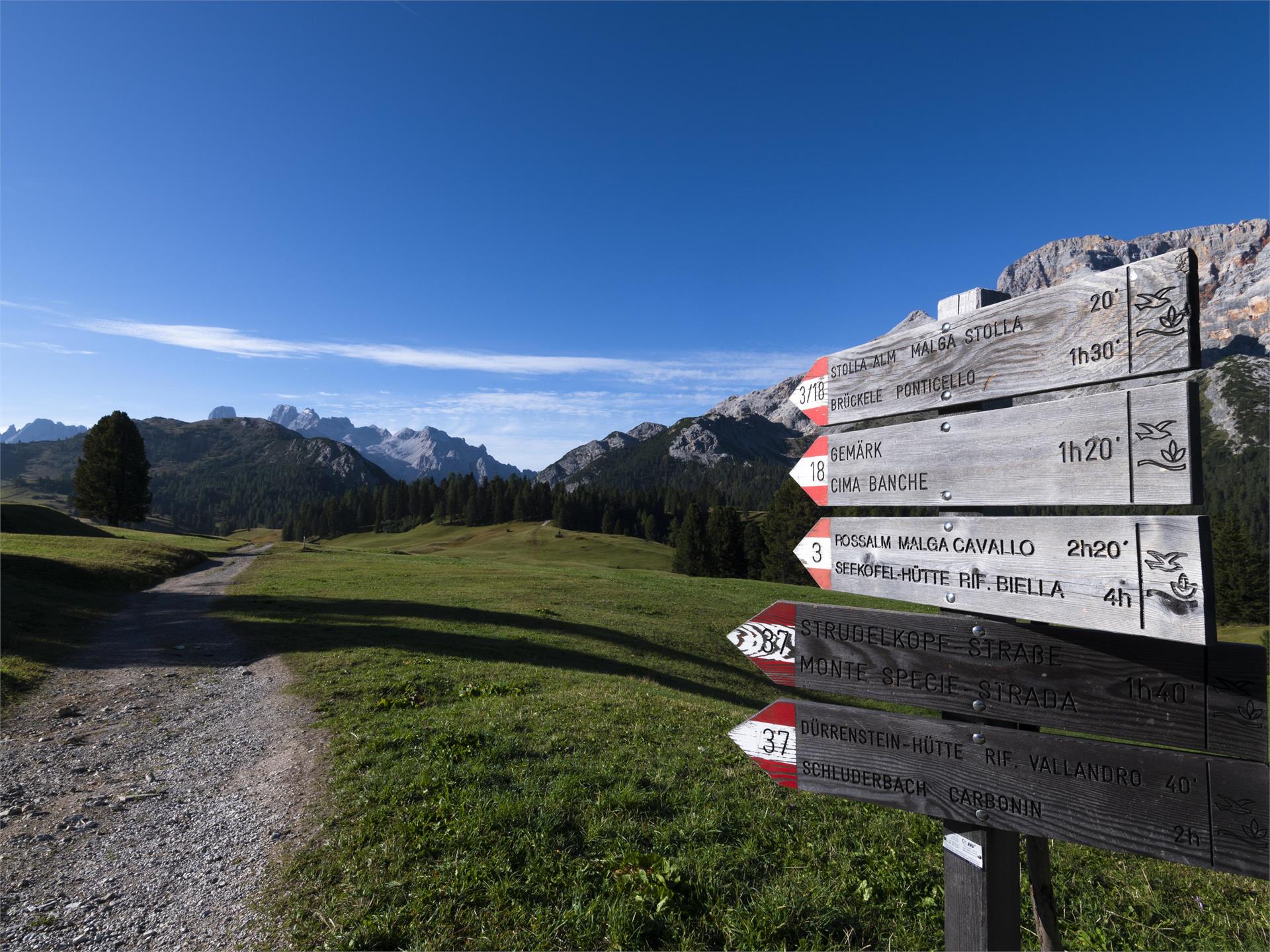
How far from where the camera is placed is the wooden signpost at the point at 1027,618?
294 cm

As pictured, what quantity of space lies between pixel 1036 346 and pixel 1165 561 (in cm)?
138

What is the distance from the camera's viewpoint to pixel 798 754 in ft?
14.0

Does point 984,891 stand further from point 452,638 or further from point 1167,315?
point 452,638

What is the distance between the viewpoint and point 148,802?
8.48 metres

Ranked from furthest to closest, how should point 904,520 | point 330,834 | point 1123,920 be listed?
1. point 330,834
2. point 1123,920
3. point 904,520

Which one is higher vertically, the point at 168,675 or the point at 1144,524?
the point at 1144,524

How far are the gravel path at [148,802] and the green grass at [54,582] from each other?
1302 mm

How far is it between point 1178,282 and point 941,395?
1274 millimetres

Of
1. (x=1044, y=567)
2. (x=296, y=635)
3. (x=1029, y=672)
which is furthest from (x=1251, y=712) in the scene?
(x=296, y=635)

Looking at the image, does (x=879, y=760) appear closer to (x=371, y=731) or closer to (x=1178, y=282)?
(x=1178, y=282)

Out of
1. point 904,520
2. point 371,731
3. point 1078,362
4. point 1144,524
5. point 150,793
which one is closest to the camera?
point 1144,524

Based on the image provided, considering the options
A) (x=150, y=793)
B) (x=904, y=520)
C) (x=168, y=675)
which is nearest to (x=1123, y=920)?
(x=904, y=520)

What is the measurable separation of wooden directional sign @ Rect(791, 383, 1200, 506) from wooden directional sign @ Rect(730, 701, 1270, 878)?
4.57 feet

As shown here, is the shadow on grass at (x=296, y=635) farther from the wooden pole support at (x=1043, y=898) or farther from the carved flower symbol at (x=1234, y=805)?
the carved flower symbol at (x=1234, y=805)
